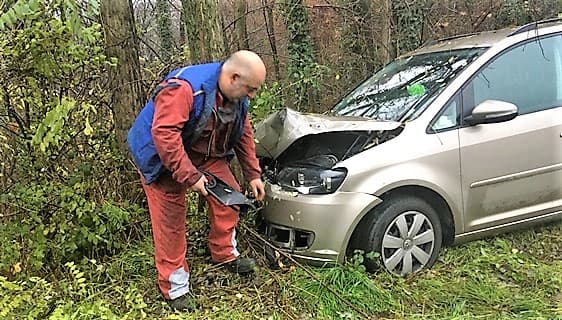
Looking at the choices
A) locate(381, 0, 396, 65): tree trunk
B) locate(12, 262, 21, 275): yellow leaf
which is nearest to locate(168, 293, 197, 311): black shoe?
locate(12, 262, 21, 275): yellow leaf

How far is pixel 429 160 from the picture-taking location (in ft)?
14.1

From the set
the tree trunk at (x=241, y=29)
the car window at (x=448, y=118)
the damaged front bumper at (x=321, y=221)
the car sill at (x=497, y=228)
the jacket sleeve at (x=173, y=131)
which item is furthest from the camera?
the tree trunk at (x=241, y=29)

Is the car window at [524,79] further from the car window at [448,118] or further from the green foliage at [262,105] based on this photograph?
the green foliage at [262,105]

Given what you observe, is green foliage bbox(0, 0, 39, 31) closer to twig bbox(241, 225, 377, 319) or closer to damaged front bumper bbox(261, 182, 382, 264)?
damaged front bumper bbox(261, 182, 382, 264)

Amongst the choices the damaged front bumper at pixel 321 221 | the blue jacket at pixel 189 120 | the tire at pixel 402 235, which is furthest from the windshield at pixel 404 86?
the blue jacket at pixel 189 120

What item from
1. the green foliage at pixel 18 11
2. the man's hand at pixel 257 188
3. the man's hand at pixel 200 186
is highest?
the green foliage at pixel 18 11

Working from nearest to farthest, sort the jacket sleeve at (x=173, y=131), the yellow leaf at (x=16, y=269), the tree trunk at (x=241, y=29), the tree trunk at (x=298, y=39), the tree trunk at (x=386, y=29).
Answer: the jacket sleeve at (x=173, y=131)
the yellow leaf at (x=16, y=269)
the tree trunk at (x=241, y=29)
the tree trunk at (x=386, y=29)
the tree trunk at (x=298, y=39)

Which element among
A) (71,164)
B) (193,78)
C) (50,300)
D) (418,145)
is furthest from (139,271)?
(418,145)

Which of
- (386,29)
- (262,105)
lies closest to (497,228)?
(262,105)

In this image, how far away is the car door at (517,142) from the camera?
4.42 m

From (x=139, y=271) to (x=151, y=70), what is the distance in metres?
1.82

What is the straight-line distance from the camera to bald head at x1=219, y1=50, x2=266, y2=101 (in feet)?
11.9

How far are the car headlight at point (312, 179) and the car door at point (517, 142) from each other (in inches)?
38.9

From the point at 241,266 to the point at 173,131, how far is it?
1309mm
